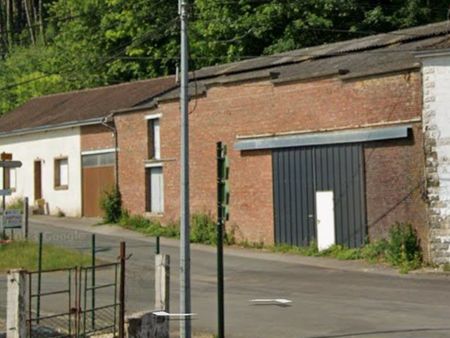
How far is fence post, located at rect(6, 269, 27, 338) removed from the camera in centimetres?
1098

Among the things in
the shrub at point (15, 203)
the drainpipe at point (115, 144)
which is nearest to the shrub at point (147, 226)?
the drainpipe at point (115, 144)

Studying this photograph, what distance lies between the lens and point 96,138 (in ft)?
123

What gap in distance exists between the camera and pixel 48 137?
4028 cm

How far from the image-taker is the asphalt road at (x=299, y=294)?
14.9 m

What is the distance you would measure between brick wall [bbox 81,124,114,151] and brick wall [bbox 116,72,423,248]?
1.05m

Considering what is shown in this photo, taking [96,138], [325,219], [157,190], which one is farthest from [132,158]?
[325,219]

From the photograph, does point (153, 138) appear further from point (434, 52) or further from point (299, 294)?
point (299, 294)

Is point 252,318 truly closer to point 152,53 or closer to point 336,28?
point 336,28

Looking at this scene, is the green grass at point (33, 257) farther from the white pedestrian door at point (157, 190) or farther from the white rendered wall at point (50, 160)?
the white rendered wall at point (50, 160)

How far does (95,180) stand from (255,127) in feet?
34.6

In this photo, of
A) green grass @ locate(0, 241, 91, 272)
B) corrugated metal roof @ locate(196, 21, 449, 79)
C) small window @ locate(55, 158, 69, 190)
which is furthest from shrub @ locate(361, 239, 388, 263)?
small window @ locate(55, 158, 69, 190)

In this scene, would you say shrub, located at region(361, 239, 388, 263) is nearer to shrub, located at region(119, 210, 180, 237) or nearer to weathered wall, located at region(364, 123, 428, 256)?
weathered wall, located at region(364, 123, 428, 256)

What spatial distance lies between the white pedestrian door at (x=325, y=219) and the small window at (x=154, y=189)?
8741 millimetres

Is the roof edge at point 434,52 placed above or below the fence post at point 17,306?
above
